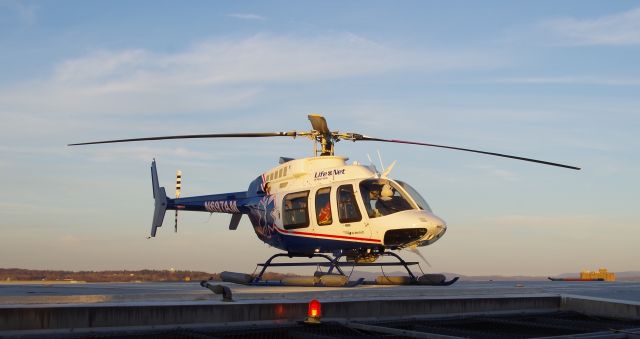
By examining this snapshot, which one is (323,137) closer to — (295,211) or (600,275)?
(295,211)

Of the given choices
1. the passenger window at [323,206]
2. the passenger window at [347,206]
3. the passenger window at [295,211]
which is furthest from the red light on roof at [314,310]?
the passenger window at [295,211]

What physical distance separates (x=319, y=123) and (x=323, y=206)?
2.43 meters

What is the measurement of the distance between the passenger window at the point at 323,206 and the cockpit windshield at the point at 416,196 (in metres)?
1.89

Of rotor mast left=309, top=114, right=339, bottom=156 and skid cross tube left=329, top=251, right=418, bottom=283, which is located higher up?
rotor mast left=309, top=114, right=339, bottom=156

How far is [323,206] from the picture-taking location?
20.0 metres

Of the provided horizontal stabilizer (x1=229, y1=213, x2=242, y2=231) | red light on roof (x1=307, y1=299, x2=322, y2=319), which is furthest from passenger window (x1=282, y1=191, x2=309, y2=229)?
red light on roof (x1=307, y1=299, x2=322, y2=319)

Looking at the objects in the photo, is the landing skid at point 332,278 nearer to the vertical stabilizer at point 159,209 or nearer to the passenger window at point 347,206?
the passenger window at point 347,206

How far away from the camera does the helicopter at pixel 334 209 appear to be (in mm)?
18734

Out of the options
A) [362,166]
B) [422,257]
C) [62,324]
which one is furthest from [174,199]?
[62,324]

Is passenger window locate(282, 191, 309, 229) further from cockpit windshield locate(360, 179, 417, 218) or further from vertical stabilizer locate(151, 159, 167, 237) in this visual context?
vertical stabilizer locate(151, 159, 167, 237)

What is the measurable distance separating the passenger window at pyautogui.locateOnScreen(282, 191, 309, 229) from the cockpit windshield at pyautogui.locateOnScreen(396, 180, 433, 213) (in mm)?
2647

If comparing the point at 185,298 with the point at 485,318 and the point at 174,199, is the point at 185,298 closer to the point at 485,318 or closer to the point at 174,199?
the point at 485,318

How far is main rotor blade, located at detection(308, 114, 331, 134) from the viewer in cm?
2059

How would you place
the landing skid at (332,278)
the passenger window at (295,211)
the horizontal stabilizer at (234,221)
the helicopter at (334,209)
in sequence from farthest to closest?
the horizontal stabilizer at (234,221)
the passenger window at (295,211)
the helicopter at (334,209)
the landing skid at (332,278)
